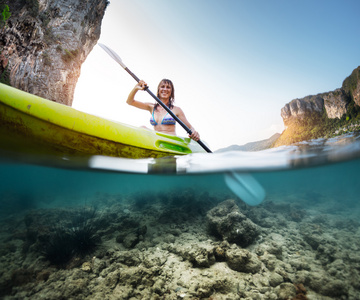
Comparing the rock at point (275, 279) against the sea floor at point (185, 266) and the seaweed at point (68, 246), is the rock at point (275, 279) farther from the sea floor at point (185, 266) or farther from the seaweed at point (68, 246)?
the seaweed at point (68, 246)

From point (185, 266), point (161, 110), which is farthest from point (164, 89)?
point (185, 266)

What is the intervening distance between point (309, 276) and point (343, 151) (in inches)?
226

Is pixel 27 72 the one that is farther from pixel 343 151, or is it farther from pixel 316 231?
pixel 343 151

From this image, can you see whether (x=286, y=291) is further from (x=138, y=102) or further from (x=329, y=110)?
(x=329, y=110)

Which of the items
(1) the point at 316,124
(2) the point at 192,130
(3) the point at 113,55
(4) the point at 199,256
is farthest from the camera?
(1) the point at 316,124

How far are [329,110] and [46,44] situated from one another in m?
20.4

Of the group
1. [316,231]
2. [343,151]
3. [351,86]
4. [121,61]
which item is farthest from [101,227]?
[351,86]

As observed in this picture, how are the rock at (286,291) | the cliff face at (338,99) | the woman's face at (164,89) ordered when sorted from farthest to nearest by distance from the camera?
the cliff face at (338,99)
the woman's face at (164,89)
the rock at (286,291)

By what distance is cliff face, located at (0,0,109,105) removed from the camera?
6.91 meters

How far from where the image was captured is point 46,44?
8305mm

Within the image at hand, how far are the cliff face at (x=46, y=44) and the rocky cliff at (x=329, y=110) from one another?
16.0 m

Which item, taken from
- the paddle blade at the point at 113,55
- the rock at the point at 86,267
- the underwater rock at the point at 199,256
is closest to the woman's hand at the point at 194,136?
the underwater rock at the point at 199,256

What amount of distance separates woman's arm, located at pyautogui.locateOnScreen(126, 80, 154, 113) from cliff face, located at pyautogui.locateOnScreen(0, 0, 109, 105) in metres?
5.48

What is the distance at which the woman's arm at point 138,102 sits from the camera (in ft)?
17.1
